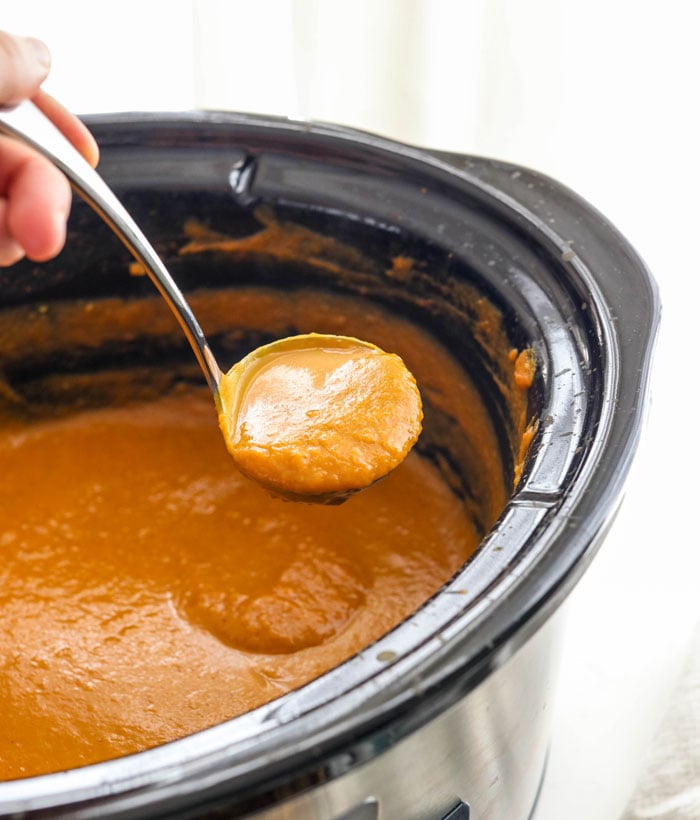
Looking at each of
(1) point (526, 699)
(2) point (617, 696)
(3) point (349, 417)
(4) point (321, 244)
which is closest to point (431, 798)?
(1) point (526, 699)

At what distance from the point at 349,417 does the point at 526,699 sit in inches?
13.3

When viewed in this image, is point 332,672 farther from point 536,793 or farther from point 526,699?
point 536,793

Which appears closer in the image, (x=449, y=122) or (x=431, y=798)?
(x=431, y=798)

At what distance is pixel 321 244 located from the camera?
1.29 metres

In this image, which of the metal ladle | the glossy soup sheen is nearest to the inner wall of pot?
the glossy soup sheen

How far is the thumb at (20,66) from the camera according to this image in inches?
35.3

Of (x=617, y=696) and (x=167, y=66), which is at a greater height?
(x=167, y=66)

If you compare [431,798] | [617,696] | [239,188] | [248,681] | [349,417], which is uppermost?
[239,188]

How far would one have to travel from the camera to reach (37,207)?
101 centimetres

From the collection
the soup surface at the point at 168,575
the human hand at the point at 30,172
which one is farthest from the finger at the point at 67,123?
the soup surface at the point at 168,575

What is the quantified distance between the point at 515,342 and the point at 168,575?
0.62 m

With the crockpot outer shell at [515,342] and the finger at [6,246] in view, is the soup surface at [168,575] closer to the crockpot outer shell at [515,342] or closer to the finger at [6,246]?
the crockpot outer shell at [515,342]

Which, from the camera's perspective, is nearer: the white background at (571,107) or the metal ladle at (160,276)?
the metal ladle at (160,276)

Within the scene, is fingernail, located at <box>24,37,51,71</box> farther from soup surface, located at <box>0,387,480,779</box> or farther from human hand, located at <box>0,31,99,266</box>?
soup surface, located at <box>0,387,480,779</box>
